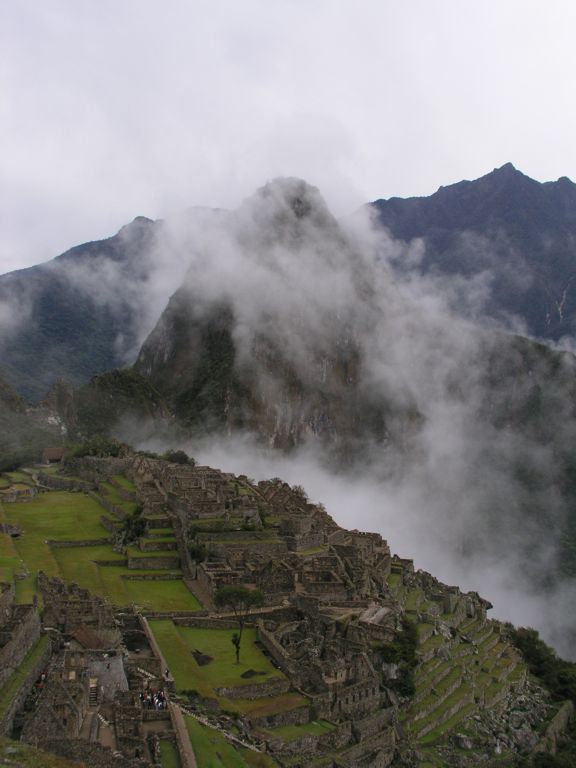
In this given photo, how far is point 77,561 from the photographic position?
33406 millimetres

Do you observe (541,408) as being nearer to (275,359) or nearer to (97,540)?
(275,359)

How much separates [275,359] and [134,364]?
88.0 ft

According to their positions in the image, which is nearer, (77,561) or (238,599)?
(238,599)

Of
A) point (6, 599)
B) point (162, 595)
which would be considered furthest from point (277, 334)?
point (6, 599)

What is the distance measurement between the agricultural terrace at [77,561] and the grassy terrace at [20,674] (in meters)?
4.21

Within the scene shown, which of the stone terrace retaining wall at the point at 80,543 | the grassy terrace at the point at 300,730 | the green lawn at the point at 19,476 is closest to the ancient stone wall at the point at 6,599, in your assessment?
the grassy terrace at the point at 300,730

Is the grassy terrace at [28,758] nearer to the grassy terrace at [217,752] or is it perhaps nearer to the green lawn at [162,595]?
the grassy terrace at [217,752]

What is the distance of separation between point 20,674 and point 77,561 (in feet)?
54.8

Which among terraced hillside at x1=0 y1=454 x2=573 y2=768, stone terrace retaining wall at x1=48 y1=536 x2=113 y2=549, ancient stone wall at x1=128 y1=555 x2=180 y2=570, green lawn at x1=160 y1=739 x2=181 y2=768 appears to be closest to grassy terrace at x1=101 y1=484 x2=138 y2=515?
terraced hillside at x1=0 y1=454 x2=573 y2=768

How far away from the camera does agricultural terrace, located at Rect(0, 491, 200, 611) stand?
2884 cm

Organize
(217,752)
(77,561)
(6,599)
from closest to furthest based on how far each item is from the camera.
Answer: (217,752) → (6,599) → (77,561)

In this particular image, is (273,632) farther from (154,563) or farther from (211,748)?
(211,748)

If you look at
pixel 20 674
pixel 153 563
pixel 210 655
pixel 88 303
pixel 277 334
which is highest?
pixel 277 334

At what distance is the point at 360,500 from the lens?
12044cm
